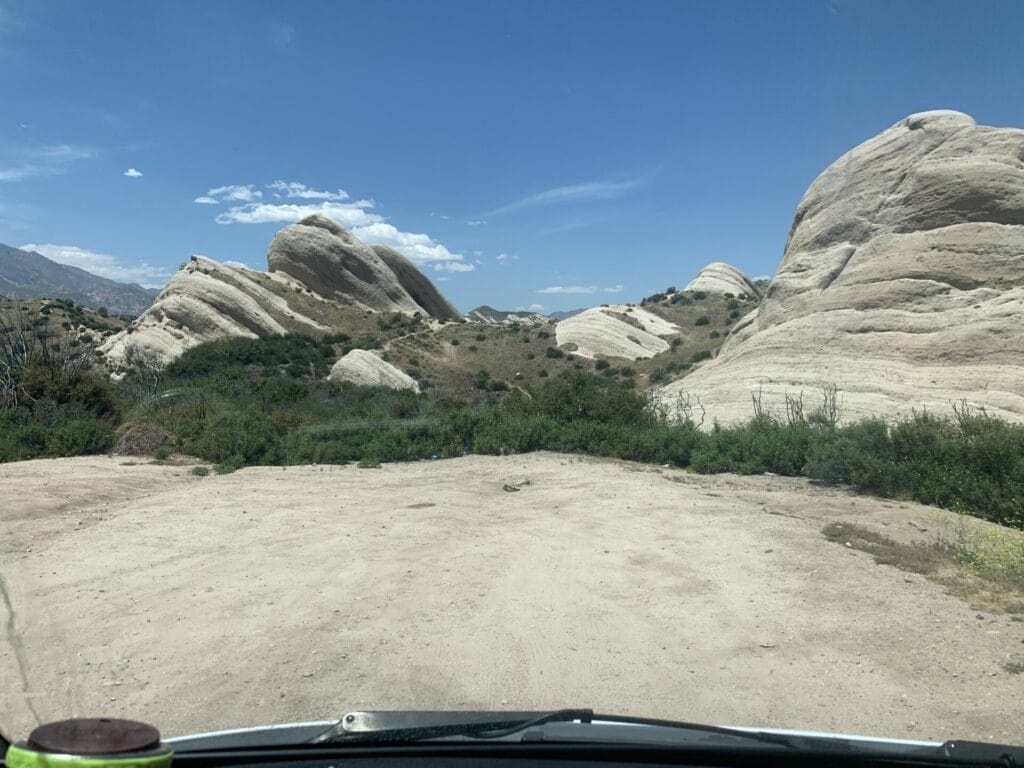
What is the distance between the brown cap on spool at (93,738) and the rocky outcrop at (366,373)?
117 feet

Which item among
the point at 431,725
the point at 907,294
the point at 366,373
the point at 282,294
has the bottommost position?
the point at 431,725

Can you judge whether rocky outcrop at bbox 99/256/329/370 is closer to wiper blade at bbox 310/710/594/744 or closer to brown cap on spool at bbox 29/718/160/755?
wiper blade at bbox 310/710/594/744

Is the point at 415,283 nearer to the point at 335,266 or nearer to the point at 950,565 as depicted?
the point at 335,266

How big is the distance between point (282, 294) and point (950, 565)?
54.5m

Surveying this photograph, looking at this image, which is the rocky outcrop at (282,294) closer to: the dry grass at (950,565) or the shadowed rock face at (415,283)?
the shadowed rock face at (415,283)

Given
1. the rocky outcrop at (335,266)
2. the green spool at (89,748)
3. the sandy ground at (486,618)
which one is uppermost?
the rocky outcrop at (335,266)

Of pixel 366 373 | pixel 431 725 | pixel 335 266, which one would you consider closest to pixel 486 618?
pixel 431 725

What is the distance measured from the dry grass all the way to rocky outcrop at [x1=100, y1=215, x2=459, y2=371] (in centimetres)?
3713

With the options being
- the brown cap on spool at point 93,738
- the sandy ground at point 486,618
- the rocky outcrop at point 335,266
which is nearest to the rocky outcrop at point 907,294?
the sandy ground at point 486,618

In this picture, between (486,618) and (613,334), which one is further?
(613,334)

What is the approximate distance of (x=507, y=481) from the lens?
51.9 ft

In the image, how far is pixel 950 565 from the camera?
8320 mm

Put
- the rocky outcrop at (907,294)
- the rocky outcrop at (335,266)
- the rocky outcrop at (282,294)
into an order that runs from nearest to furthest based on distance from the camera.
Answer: the rocky outcrop at (907,294) < the rocky outcrop at (282,294) < the rocky outcrop at (335,266)

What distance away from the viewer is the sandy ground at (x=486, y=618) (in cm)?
→ 503
